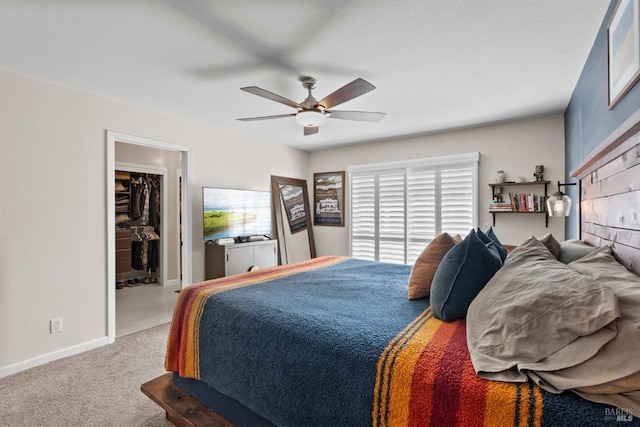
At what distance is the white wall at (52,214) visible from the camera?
8.55ft

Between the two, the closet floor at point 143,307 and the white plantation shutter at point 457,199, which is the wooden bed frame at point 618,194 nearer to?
the white plantation shutter at point 457,199

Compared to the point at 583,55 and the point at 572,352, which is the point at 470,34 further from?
the point at 572,352

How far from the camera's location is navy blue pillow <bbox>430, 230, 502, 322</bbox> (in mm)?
1393

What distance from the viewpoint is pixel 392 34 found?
82.4 inches

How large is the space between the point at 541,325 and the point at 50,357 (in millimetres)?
3653

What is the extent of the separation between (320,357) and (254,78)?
7.71 feet

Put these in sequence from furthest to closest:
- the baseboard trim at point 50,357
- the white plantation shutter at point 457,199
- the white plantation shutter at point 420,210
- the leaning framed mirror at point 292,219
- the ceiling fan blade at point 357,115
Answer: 1. the leaning framed mirror at point 292,219
2. the white plantation shutter at point 420,210
3. the white plantation shutter at point 457,199
4. the ceiling fan blade at point 357,115
5. the baseboard trim at point 50,357

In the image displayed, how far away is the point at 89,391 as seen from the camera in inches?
91.4

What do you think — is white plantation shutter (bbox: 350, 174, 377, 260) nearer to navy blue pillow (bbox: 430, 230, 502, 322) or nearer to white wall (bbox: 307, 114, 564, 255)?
white wall (bbox: 307, 114, 564, 255)

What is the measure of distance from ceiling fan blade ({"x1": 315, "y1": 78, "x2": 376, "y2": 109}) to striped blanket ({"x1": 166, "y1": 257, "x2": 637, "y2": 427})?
1.36 m

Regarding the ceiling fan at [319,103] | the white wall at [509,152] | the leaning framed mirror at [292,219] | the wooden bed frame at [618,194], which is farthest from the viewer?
the leaning framed mirror at [292,219]

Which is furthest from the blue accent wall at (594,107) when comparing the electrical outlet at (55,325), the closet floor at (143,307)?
the closet floor at (143,307)

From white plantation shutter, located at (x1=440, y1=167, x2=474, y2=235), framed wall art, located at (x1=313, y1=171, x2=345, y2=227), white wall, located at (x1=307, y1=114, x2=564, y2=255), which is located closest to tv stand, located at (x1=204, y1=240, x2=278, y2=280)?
framed wall art, located at (x1=313, y1=171, x2=345, y2=227)

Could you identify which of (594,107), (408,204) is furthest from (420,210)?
(594,107)
